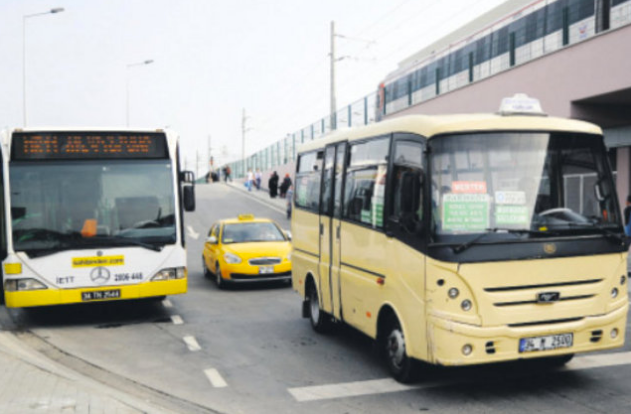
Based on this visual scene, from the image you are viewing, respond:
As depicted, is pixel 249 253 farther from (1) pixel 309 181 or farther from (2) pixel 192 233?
(2) pixel 192 233

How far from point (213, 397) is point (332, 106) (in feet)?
92.8

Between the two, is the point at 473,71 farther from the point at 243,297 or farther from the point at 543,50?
the point at 243,297

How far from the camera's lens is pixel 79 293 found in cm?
1080

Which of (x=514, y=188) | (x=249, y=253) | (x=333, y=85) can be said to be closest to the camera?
(x=514, y=188)

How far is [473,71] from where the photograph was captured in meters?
21.8

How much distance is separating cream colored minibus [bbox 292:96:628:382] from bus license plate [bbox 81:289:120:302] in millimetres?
5034

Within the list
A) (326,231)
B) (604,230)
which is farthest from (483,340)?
(326,231)

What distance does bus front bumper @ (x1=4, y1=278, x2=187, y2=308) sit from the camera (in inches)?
415

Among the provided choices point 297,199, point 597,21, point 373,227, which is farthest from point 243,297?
point 597,21

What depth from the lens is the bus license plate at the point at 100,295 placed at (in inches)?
427

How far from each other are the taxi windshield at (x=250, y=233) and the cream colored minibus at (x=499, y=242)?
8.33m

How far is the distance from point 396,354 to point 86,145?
6308 mm

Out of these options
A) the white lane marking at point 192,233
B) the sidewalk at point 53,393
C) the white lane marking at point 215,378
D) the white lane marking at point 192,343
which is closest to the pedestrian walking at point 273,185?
the white lane marking at point 192,233

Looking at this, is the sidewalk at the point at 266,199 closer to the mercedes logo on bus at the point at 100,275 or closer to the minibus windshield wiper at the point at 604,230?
the mercedes logo on bus at the point at 100,275
